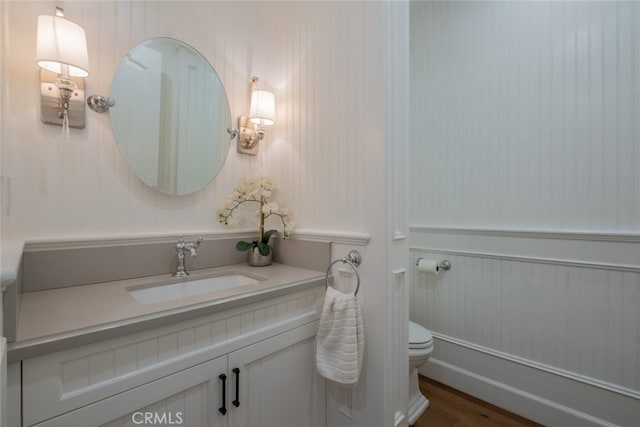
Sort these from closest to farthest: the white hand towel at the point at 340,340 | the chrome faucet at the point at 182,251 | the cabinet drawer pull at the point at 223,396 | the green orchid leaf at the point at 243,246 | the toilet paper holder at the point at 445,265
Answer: the cabinet drawer pull at the point at 223,396, the white hand towel at the point at 340,340, the chrome faucet at the point at 182,251, the green orchid leaf at the point at 243,246, the toilet paper holder at the point at 445,265

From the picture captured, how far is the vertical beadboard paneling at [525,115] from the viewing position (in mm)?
1288

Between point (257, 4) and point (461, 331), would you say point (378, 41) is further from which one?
point (461, 331)

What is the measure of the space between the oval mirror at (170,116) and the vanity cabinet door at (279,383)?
815 mm

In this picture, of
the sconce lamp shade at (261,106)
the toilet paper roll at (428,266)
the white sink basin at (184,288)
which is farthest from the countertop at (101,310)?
the toilet paper roll at (428,266)

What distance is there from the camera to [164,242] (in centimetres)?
120

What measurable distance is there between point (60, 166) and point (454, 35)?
2282 millimetres

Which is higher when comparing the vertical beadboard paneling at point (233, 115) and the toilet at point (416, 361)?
the vertical beadboard paneling at point (233, 115)

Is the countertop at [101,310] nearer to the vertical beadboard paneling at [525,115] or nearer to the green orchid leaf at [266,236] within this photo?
the green orchid leaf at [266,236]

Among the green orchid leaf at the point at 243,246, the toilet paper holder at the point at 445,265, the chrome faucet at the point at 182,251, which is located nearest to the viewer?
the chrome faucet at the point at 182,251

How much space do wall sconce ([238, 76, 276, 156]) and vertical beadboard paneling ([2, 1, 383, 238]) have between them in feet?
0.17

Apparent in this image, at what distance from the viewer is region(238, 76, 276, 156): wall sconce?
1454 mm

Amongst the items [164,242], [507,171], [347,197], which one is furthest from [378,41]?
[164,242]

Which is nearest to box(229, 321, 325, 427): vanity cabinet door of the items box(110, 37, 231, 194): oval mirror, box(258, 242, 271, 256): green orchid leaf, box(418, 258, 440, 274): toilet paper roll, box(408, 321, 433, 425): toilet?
box(258, 242, 271, 256): green orchid leaf

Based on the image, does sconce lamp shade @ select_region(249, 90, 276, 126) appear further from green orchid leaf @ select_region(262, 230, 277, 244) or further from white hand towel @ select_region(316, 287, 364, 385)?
white hand towel @ select_region(316, 287, 364, 385)
